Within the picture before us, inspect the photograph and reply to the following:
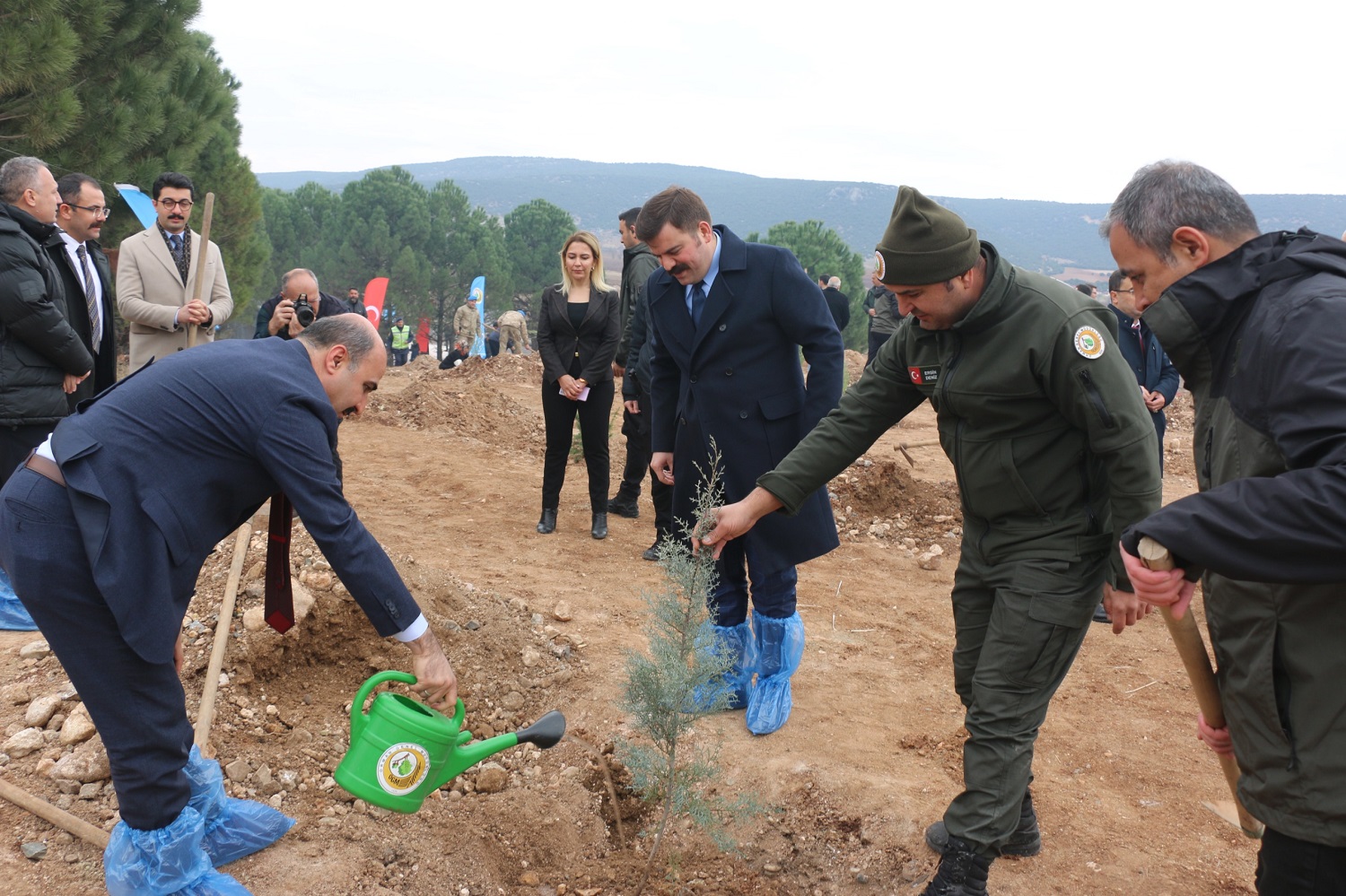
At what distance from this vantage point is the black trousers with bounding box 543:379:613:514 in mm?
6527

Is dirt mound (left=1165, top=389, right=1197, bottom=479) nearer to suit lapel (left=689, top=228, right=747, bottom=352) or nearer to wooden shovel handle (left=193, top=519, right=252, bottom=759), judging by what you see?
suit lapel (left=689, top=228, right=747, bottom=352)

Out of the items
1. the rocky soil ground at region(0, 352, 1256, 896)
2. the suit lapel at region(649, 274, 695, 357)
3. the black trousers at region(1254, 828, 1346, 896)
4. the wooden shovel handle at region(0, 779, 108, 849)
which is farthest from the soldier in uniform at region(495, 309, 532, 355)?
the black trousers at region(1254, 828, 1346, 896)

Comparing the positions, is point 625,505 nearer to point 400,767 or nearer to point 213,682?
point 213,682

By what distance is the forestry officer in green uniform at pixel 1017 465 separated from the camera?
253cm

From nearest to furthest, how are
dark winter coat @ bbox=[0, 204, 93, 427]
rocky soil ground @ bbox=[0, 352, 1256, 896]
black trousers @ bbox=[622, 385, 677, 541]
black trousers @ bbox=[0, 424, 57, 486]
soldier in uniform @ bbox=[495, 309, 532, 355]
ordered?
rocky soil ground @ bbox=[0, 352, 1256, 896] → dark winter coat @ bbox=[0, 204, 93, 427] → black trousers @ bbox=[0, 424, 57, 486] → black trousers @ bbox=[622, 385, 677, 541] → soldier in uniform @ bbox=[495, 309, 532, 355]

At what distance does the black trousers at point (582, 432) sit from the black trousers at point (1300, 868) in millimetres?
4967

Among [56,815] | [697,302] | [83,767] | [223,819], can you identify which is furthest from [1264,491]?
[83,767]

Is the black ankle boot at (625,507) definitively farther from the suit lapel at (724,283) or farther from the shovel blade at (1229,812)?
the shovel blade at (1229,812)

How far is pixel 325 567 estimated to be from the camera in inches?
178

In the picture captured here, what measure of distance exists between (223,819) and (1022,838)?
8.14ft

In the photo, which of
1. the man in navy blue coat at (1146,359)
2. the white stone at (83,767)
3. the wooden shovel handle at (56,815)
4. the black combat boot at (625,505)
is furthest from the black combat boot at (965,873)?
the black combat boot at (625,505)

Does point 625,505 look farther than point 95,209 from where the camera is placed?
Yes

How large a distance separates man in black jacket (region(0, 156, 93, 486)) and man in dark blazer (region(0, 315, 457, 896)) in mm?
2148

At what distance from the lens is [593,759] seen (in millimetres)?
3697
